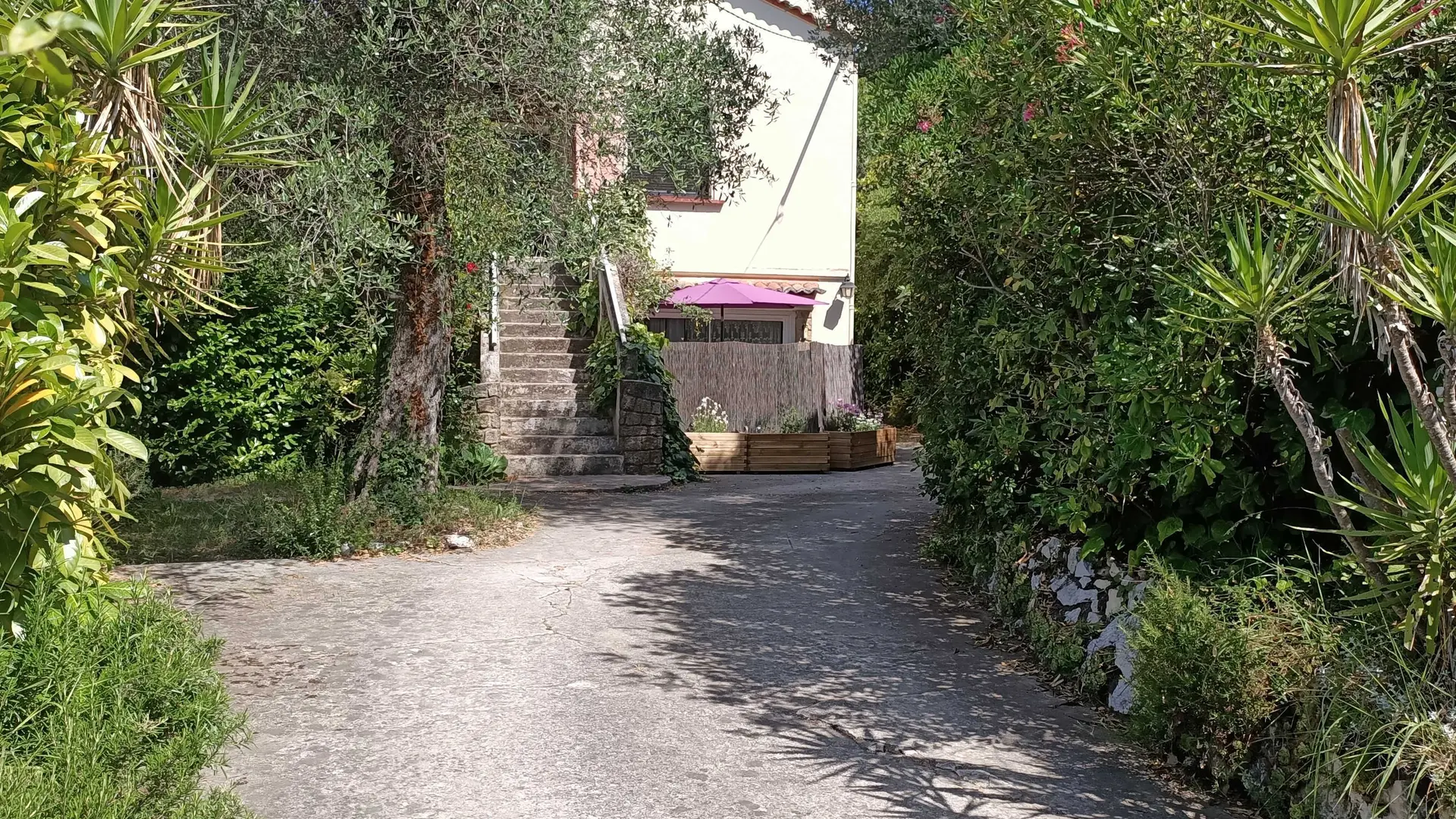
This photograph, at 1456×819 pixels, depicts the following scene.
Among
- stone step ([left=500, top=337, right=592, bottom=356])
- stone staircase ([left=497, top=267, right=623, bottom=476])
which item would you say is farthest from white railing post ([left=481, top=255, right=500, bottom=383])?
stone step ([left=500, top=337, right=592, bottom=356])

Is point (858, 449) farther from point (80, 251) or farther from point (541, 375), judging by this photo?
point (80, 251)

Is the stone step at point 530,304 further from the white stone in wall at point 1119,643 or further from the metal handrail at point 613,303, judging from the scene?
the white stone in wall at point 1119,643

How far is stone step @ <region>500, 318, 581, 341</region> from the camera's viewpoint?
623 inches

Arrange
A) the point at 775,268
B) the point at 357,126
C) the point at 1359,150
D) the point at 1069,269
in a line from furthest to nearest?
1. the point at 775,268
2. the point at 357,126
3. the point at 1069,269
4. the point at 1359,150

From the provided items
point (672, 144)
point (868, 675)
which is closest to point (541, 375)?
point (672, 144)

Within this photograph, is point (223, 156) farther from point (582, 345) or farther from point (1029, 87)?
point (582, 345)

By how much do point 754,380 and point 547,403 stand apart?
188 inches

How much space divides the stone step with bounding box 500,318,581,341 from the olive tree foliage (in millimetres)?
4375

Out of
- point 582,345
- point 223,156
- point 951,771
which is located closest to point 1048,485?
point 951,771

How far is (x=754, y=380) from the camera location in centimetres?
1852

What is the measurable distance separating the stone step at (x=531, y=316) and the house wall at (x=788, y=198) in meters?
4.73

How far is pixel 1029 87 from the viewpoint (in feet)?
20.5

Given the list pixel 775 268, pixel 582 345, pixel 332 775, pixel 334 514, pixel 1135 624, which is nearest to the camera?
pixel 332 775

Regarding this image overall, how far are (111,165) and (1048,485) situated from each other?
15.6ft
